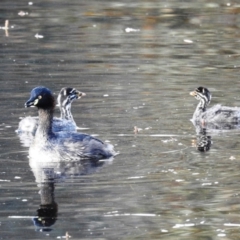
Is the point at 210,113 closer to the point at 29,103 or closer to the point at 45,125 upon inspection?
the point at 45,125

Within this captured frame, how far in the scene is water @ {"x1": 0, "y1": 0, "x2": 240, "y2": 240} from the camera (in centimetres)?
943

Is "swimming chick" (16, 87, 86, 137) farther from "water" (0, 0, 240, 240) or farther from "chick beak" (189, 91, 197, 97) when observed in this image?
"chick beak" (189, 91, 197, 97)

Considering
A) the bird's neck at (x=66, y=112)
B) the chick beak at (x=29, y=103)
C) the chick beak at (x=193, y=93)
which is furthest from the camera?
the chick beak at (x=193, y=93)

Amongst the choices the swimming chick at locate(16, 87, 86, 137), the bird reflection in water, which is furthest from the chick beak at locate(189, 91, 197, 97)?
the bird reflection in water

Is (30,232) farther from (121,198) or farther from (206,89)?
(206,89)

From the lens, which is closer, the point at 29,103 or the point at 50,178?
the point at 50,178

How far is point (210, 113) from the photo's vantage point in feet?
48.0

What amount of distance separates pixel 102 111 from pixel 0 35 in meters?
7.94

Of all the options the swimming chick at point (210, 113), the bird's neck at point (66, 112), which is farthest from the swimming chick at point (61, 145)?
the swimming chick at point (210, 113)

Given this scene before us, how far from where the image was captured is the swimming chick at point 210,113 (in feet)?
47.0

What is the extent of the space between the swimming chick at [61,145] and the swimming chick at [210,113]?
2.39 meters

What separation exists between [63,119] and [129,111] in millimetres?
913

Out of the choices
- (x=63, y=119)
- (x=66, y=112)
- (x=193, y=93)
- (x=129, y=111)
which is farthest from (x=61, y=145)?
(x=193, y=93)

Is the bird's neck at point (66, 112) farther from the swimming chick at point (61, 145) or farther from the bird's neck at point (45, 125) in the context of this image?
the swimming chick at point (61, 145)
